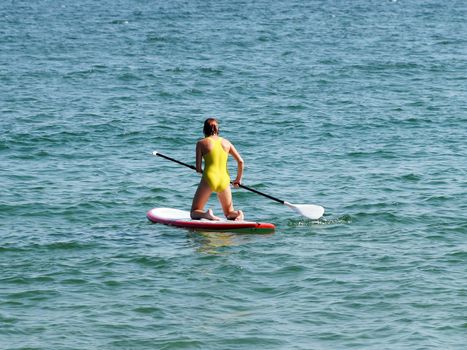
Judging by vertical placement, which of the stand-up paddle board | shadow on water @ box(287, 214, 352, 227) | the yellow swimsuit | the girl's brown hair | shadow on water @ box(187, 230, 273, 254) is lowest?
shadow on water @ box(287, 214, 352, 227)

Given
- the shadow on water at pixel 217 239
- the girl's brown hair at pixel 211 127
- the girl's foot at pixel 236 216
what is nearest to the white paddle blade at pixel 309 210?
the shadow on water at pixel 217 239

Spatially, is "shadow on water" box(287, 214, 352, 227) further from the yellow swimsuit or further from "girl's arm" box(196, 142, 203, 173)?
"girl's arm" box(196, 142, 203, 173)

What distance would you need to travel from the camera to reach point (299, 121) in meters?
29.6

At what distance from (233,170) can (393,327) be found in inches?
419

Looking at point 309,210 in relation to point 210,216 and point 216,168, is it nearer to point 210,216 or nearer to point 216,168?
point 210,216

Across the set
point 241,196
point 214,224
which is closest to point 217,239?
point 214,224

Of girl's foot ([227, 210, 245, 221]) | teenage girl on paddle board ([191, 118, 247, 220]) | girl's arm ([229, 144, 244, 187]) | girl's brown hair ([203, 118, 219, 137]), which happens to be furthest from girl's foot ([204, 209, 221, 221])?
girl's brown hair ([203, 118, 219, 137])

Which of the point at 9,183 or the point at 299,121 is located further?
the point at 299,121

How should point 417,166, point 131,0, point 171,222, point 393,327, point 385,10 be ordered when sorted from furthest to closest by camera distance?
point 131,0, point 385,10, point 417,166, point 171,222, point 393,327

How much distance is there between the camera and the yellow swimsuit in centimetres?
1817

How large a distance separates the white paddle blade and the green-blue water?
0.33 meters

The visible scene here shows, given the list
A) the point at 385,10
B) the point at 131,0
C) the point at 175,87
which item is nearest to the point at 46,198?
the point at 175,87

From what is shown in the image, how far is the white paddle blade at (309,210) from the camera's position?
1908 cm

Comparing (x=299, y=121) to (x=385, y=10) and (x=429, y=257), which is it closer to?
(x=429, y=257)
